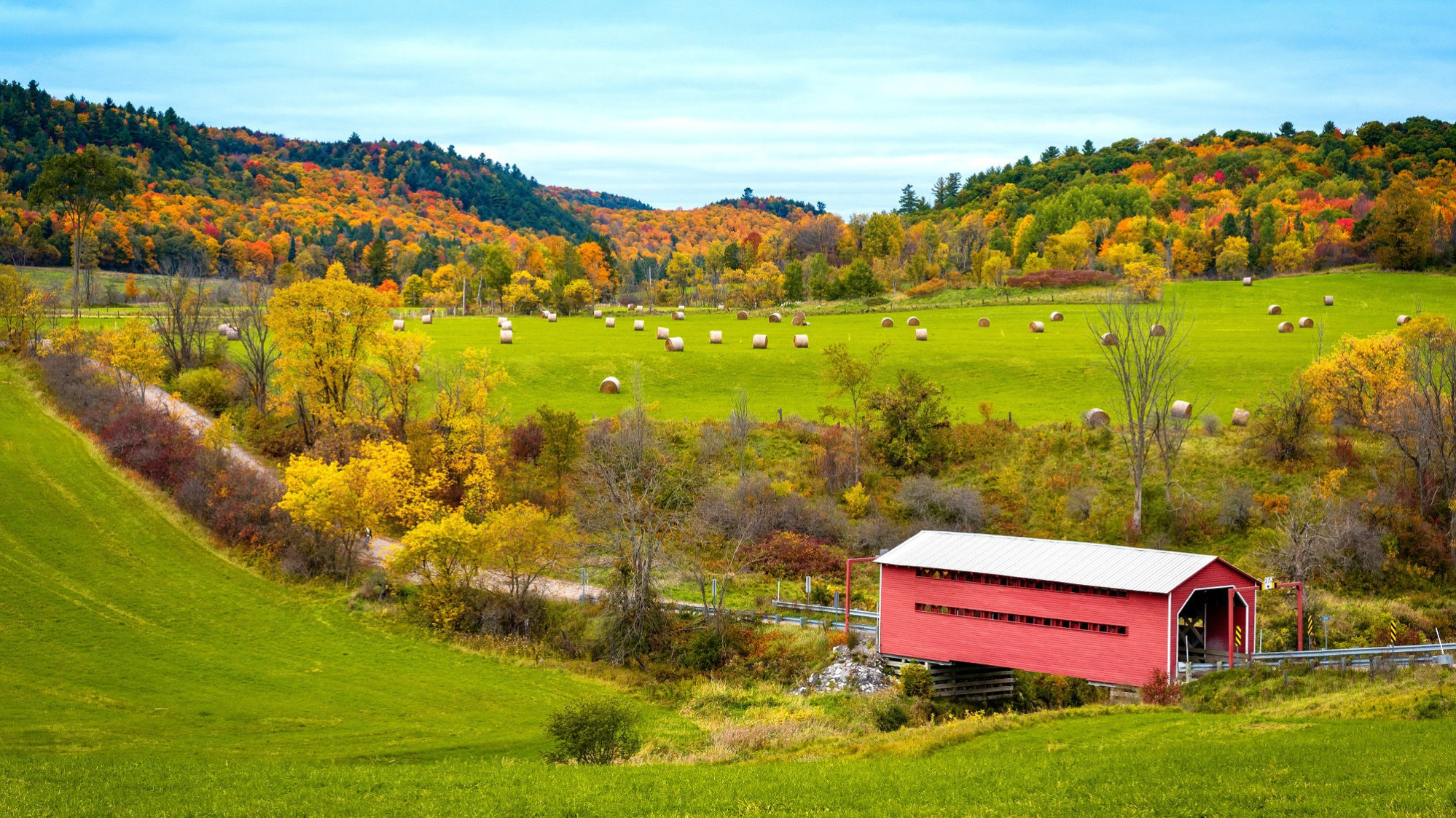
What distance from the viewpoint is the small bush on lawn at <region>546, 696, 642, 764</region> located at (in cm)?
2405

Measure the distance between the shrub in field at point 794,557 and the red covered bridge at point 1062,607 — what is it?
9.92 m

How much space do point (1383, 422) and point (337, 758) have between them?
40517mm

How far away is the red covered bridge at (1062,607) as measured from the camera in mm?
30234

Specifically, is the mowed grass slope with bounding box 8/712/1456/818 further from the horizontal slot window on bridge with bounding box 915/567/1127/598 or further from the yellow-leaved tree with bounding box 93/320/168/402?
the yellow-leaved tree with bounding box 93/320/168/402

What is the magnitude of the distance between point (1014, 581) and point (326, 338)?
3291 cm

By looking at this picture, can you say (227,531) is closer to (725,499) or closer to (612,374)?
(725,499)

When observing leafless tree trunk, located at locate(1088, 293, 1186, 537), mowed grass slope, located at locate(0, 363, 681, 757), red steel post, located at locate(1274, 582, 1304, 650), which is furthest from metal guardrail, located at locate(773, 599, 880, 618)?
leafless tree trunk, located at locate(1088, 293, 1186, 537)

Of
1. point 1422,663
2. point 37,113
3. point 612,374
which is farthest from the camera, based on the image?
point 37,113

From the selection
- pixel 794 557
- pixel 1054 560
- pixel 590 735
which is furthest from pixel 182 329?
pixel 1054 560

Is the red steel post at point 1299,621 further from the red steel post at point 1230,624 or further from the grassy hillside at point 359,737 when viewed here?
the grassy hillside at point 359,737

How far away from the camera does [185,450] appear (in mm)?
48250

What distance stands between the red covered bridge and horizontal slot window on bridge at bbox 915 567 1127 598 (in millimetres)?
30

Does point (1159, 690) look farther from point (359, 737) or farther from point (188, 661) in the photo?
point (188, 661)

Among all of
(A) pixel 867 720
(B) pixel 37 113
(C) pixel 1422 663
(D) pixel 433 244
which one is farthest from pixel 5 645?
(B) pixel 37 113
